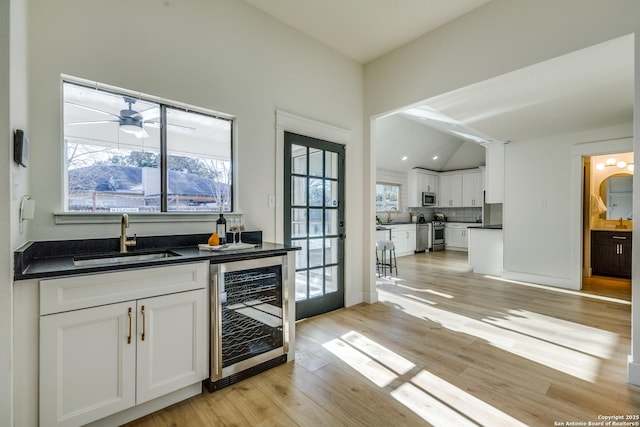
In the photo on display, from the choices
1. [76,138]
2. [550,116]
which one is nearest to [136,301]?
[76,138]

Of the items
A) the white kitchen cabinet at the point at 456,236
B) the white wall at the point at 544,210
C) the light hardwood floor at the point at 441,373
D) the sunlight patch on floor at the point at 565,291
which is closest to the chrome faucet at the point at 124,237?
the light hardwood floor at the point at 441,373

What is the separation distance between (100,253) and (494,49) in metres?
3.49

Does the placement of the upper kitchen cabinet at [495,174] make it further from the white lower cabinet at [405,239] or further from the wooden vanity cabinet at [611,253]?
the white lower cabinet at [405,239]

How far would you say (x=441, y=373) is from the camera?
2133mm

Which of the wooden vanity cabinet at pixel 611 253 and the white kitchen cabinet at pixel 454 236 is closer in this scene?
the wooden vanity cabinet at pixel 611 253

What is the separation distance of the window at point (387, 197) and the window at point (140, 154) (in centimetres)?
622

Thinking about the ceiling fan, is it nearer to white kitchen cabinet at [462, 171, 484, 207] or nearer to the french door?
the french door

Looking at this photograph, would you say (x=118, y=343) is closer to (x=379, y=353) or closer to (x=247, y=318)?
(x=247, y=318)

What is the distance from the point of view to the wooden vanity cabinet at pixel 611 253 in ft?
16.7

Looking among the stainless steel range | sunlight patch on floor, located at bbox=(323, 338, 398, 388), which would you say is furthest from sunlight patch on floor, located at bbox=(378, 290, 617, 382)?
the stainless steel range

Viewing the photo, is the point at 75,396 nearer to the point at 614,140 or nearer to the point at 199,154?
the point at 199,154

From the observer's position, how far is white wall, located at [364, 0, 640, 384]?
2020 mm

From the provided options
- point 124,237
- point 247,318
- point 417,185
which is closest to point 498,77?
point 247,318

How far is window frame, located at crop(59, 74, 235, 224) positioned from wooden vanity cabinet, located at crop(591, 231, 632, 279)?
6485 mm
